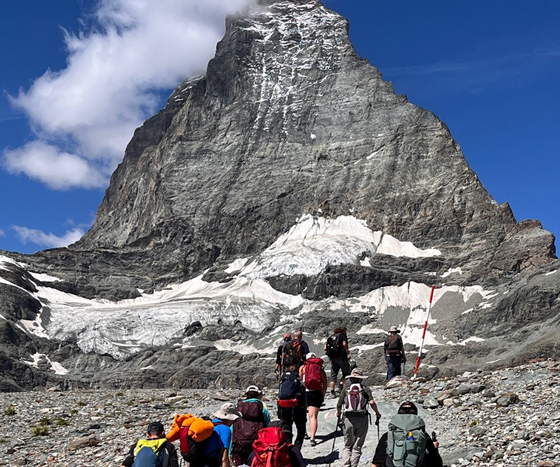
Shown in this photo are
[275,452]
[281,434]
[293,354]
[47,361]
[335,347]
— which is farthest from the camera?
[47,361]

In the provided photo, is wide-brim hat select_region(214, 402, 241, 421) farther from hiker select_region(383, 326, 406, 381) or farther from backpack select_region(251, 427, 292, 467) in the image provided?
hiker select_region(383, 326, 406, 381)

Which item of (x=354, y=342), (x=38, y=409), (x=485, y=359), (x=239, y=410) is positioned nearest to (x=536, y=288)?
(x=485, y=359)

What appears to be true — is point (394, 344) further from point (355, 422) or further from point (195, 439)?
point (195, 439)

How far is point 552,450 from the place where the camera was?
17875 mm

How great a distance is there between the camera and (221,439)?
15336 millimetres

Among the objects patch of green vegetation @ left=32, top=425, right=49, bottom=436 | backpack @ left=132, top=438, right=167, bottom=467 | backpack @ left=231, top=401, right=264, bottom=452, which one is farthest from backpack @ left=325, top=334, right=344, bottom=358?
backpack @ left=132, top=438, right=167, bottom=467

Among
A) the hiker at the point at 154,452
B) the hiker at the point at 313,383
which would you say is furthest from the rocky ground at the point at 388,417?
the hiker at the point at 154,452

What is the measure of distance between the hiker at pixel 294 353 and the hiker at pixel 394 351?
819 cm

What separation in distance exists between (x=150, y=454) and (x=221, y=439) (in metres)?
1.49

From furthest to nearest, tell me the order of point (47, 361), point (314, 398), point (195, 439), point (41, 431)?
point (47, 361) → point (41, 431) → point (314, 398) → point (195, 439)

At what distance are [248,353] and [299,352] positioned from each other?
171 meters

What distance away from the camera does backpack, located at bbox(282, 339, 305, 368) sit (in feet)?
77.8

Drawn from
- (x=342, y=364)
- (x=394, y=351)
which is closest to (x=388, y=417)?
(x=342, y=364)

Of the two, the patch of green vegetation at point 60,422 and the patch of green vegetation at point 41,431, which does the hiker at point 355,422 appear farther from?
the patch of green vegetation at point 60,422
